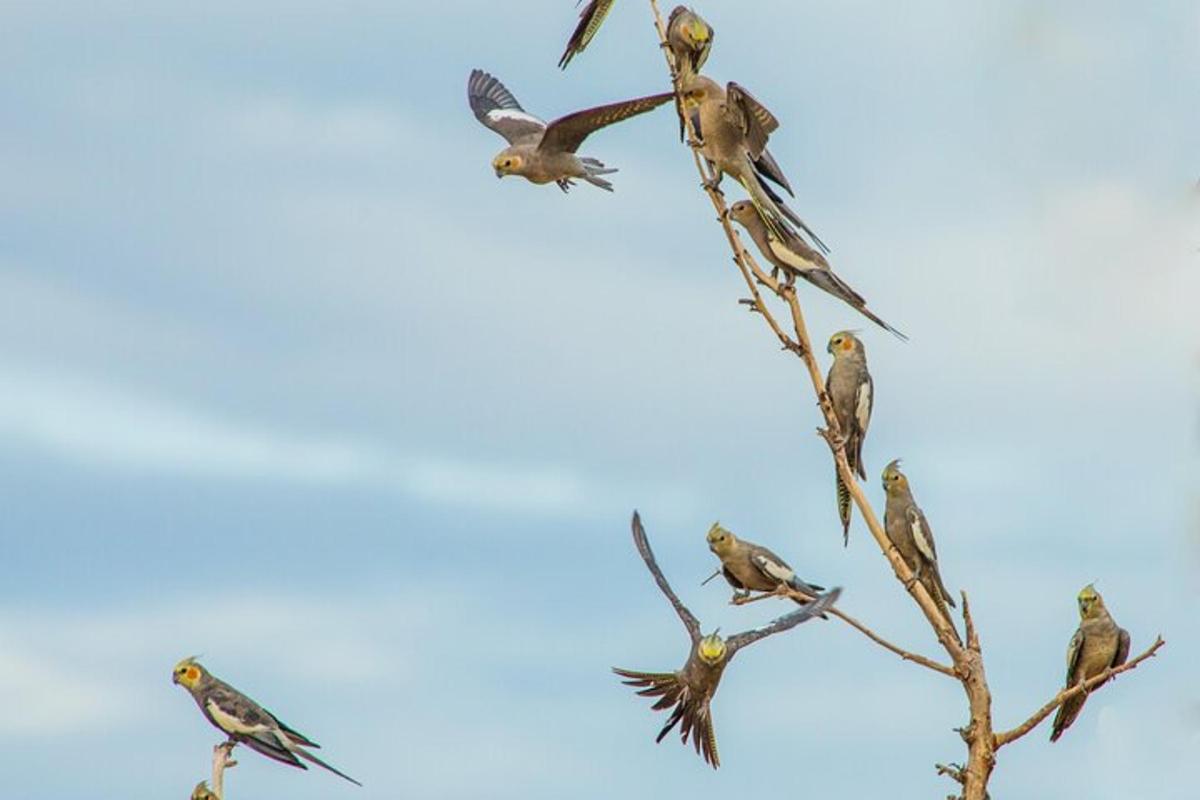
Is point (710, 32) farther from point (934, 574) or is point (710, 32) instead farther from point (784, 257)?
point (934, 574)

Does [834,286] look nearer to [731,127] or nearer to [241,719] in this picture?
[731,127]

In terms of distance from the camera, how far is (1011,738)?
9320 millimetres

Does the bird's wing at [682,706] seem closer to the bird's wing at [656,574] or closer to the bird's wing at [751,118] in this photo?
the bird's wing at [656,574]

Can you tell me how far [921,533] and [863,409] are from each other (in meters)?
0.95

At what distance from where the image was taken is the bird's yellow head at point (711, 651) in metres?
11.2

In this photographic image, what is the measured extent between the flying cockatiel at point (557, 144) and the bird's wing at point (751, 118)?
66 cm

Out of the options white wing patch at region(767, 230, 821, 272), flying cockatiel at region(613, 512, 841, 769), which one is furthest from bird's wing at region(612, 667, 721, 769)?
white wing patch at region(767, 230, 821, 272)

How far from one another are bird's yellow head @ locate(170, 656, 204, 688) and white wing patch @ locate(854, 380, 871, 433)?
4.87m

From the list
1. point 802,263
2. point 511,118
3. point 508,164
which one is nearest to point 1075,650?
point 802,263

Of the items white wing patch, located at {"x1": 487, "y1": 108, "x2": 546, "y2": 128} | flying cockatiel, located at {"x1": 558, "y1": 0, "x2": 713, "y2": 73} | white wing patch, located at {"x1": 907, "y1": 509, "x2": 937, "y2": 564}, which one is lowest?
white wing patch, located at {"x1": 907, "y1": 509, "x2": 937, "y2": 564}

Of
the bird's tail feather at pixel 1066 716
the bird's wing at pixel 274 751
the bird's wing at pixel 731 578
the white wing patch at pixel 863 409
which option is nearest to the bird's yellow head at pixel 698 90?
the white wing patch at pixel 863 409

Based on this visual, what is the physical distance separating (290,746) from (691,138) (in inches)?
185

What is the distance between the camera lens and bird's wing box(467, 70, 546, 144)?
14.5m

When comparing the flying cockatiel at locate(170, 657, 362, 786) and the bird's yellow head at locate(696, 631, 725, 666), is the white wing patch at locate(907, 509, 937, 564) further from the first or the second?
the flying cockatiel at locate(170, 657, 362, 786)
